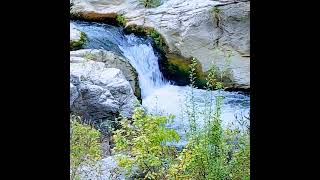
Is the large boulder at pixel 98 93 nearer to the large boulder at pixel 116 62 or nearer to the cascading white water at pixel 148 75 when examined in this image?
the large boulder at pixel 116 62

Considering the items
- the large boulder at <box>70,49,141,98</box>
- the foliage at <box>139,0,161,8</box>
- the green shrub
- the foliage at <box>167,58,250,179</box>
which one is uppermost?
the foliage at <box>139,0,161,8</box>

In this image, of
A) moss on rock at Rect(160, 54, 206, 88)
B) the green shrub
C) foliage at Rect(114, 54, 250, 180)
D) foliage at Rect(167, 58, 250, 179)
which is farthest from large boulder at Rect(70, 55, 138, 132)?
moss on rock at Rect(160, 54, 206, 88)

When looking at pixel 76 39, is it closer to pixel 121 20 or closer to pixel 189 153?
pixel 121 20

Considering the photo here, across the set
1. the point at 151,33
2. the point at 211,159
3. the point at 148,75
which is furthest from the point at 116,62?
the point at 211,159

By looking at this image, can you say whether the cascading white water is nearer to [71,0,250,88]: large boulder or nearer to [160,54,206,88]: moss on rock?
[160,54,206,88]: moss on rock

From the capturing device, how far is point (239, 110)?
6656 millimetres

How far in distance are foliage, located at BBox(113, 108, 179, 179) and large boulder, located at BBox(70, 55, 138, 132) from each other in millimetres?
1232

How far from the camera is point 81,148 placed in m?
3.62

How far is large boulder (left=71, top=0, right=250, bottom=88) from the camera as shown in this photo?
757cm

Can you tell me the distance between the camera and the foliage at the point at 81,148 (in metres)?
3.61

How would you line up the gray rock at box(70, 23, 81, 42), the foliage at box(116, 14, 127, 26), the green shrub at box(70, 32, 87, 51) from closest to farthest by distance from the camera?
the green shrub at box(70, 32, 87, 51) → the gray rock at box(70, 23, 81, 42) → the foliage at box(116, 14, 127, 26)

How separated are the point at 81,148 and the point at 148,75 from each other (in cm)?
397
